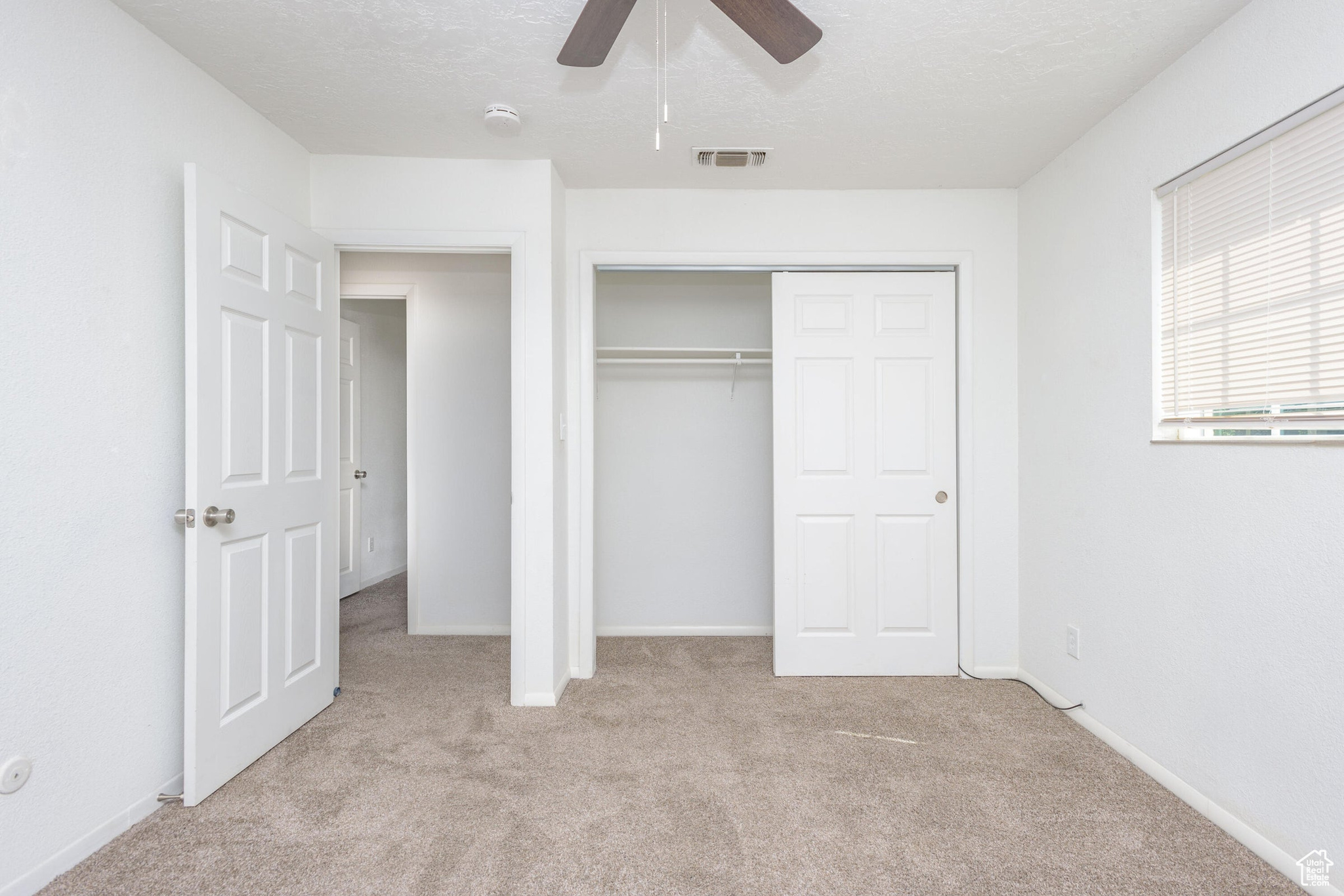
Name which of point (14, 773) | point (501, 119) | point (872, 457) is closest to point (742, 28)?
point (501, 119)

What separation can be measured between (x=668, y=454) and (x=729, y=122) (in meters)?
2.02

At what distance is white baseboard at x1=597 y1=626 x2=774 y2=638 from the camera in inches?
159

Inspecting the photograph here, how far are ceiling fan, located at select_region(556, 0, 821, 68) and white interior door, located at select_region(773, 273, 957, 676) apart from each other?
1.67 m


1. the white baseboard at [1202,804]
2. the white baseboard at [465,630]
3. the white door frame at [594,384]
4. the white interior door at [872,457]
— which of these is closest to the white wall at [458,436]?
the white baseboard at [465,630]

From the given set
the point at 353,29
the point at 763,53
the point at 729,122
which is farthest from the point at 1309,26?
the point at 353,29

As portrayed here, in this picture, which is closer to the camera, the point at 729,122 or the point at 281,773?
the point at 281,773

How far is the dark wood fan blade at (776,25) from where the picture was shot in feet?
→ 4.97

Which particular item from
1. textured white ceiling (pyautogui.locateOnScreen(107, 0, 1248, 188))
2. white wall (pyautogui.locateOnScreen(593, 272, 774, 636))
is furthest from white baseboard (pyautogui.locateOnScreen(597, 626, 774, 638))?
textured white ceiling (pyautogui.locateOnScreen(107, 0, 1248, 188))

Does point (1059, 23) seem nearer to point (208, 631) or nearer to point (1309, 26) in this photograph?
point (1309, 26)

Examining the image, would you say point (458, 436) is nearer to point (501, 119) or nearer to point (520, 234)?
point (520, 234)

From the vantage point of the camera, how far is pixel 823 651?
3301 millimetres

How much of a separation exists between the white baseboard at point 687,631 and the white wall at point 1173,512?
4.93ft

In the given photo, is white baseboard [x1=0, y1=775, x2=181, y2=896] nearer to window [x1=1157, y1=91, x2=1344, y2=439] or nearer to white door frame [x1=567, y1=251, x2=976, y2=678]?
Answer: white door frame [x1=567, y1=251, x2=976, y2=678]

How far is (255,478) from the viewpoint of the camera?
2340mm
